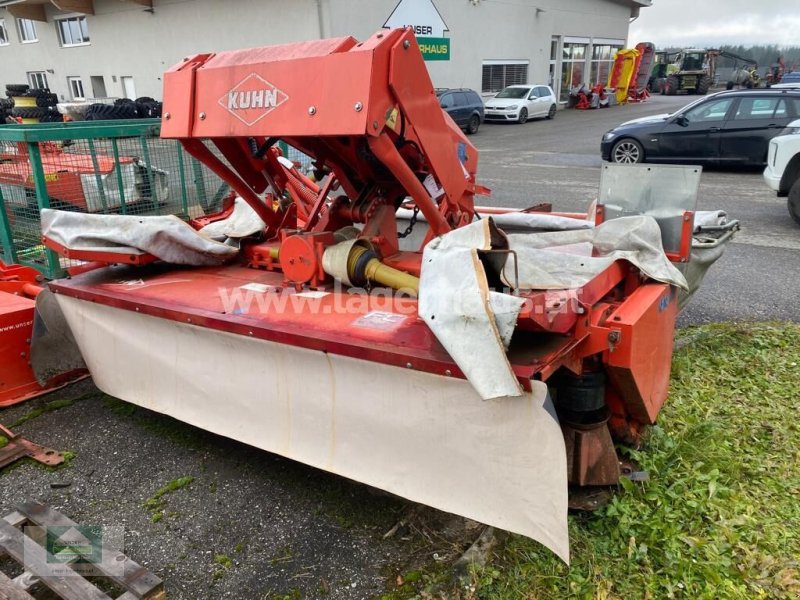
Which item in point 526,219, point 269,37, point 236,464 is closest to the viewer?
point 236,464

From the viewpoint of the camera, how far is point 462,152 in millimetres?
3221

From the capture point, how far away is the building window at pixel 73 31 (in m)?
22.8

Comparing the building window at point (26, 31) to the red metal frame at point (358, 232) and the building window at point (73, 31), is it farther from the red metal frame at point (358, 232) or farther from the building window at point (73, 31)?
the red metal frame at point (358, 232)

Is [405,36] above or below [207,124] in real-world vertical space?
above

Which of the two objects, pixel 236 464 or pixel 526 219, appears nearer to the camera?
pixel 236 464

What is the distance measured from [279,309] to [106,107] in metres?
7.07

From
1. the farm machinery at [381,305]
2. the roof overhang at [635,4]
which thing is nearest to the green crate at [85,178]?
the farm machinery at [381,305]

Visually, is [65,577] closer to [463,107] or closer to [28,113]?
[28,113]

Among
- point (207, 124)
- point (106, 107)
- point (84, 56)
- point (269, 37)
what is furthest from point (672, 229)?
point (84, 56)

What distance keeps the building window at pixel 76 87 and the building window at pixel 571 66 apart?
1973 centimetres

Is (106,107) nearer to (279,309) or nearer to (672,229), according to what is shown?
(279,309)

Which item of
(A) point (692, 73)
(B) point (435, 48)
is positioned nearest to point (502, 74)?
(B) point (435, 48)

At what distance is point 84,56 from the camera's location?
74.9 ft

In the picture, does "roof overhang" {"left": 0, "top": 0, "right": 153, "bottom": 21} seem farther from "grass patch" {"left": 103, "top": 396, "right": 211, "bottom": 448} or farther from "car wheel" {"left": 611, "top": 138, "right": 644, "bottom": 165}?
"grass patch" {"left": 103, "top": 396, "right": 211, "bottom": 448}
